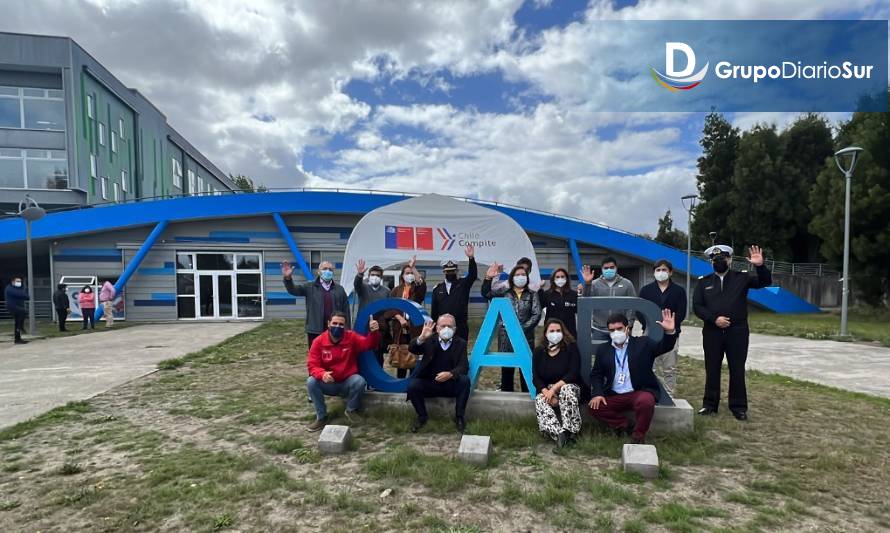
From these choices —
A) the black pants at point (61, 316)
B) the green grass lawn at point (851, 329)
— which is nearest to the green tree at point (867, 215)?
the green grass lawn at point (851, 329)

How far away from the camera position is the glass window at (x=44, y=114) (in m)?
23.0

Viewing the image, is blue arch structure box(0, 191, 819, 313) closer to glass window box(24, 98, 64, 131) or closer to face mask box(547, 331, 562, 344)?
glass window box(24, 98, 64, 131)

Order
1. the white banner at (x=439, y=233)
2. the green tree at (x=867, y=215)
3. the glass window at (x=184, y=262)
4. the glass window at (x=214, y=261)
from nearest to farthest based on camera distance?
1. the white banner at (x=439, y=233)
2. the glass window at (x=184, y=262)
3. the green tree at (x=867, y=215)
4. the glass window at (x=214, y=261)

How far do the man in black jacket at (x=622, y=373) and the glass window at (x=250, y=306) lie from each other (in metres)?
16.8

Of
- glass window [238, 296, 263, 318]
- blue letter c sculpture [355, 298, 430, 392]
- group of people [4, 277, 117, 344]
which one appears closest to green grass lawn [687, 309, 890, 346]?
blue letter c sculpture [355, 298, 430, 392]

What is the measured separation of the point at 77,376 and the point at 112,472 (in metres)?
5.01

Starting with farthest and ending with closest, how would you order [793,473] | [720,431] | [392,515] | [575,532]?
[720,431]
[793,473]
[392,515]
[575,532]

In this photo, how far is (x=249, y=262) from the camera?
1855 centimetres

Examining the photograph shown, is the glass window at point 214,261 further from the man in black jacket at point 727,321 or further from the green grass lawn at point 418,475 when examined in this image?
the man in black jacket at point 727,321

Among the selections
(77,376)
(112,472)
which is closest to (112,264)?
(77,376)

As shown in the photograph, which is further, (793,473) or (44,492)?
(793,473)

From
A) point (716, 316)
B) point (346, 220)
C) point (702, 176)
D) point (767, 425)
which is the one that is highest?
point (702, 176)

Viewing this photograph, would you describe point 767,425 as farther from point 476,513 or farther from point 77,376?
point 77,376

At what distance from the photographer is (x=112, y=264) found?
17594 mm
